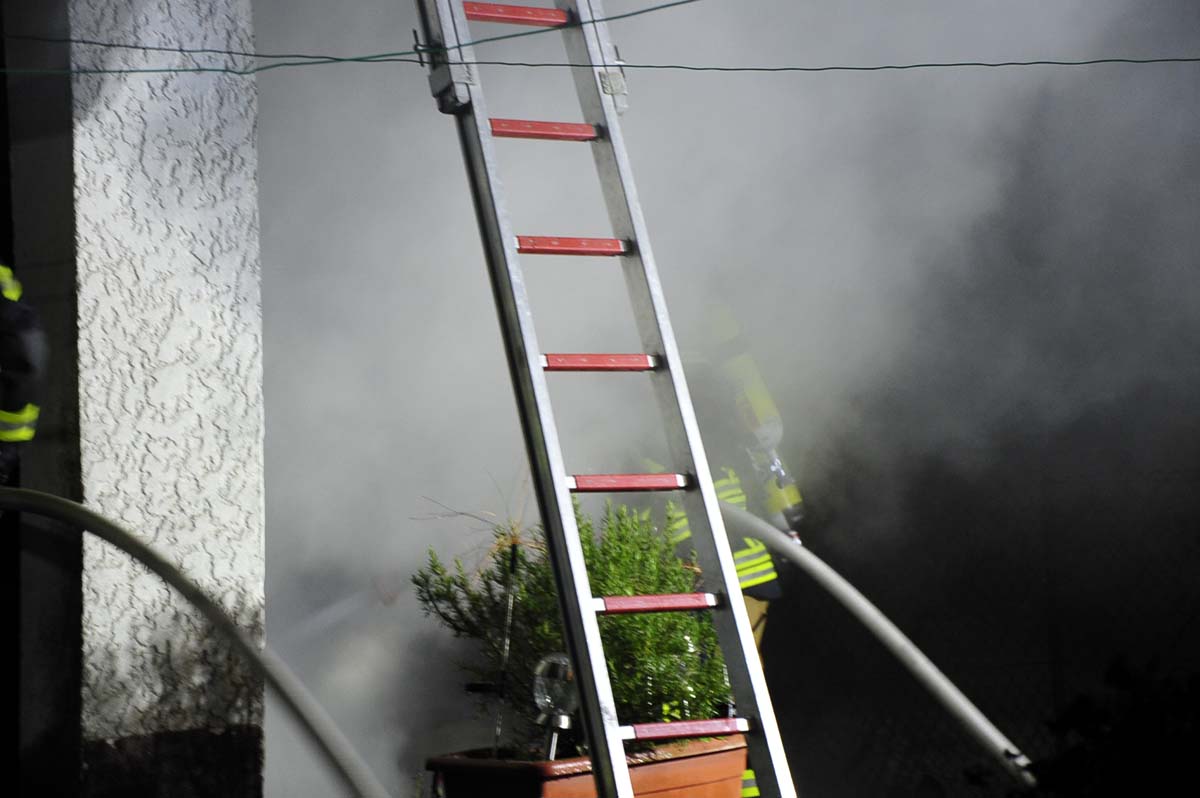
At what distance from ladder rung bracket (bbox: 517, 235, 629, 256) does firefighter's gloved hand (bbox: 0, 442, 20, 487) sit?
3.54 ft

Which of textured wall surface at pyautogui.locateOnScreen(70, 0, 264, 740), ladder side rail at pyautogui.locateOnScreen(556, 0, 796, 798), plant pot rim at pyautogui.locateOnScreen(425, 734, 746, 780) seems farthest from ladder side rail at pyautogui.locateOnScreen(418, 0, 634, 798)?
textured wall surface at pyautogui.locateOnScreen(70, 0, 264, 740)

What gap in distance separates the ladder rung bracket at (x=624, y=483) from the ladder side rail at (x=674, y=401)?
47 mm

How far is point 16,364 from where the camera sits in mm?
2441

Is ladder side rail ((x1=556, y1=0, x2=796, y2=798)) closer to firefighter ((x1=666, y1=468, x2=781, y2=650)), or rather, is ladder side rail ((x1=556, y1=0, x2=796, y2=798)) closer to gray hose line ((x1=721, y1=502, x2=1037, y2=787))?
gray hose line ((x1=721, y1=502, x2=1037, y2=787))

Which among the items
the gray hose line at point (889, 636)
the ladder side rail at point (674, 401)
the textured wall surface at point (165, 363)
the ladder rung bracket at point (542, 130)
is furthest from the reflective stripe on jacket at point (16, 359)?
the gray hose line at point (889, 636)

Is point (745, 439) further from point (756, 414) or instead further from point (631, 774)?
point (631, 774)

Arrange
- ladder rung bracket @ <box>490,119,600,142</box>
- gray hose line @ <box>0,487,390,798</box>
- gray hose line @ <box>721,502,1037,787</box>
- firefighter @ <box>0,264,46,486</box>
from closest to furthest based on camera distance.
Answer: gray hose line @ <box>0,487,390,798</box>
firefighter @ <box>0,264,46,486</box>
ladder rung bracket @ <box>490,119,600,142</box>
gray hose line @ <box>721,502,1037,787</box>

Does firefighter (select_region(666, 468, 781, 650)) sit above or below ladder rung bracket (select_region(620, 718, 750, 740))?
above

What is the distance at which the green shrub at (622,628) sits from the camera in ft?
8.26

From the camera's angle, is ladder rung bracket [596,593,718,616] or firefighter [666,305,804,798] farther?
firefighter [666,305,804,798]

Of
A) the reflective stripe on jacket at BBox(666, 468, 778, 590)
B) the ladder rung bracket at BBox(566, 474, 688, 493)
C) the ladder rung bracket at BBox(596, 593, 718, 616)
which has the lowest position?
the ladder rung bracket at BBox(596, 593, 718, 616)

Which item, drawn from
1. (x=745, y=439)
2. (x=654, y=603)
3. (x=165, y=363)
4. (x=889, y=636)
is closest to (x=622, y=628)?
(x=654, y=603)

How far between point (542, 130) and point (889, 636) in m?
1.38

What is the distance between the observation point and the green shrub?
2518 millimetres
